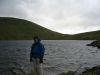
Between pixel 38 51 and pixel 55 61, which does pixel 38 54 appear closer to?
pixel 38 51

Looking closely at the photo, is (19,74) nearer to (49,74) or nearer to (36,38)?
(49,74)

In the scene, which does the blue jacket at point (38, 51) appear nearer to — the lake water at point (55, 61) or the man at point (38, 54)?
the man at point (38, 54)

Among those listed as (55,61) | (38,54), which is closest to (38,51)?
(38,54)

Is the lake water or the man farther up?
the man

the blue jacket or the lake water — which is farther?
the lake water

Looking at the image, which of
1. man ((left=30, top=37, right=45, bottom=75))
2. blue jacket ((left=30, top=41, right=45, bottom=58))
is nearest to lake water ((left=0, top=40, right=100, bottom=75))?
man ((left=30, top=37, right=45, bottom=75))

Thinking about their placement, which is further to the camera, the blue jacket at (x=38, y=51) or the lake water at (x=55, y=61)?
the lake water at (x=55, y=61)

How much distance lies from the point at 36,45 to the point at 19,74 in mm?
8555

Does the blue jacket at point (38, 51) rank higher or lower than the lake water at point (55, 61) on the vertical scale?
higher

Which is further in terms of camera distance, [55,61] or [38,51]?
[55,61]

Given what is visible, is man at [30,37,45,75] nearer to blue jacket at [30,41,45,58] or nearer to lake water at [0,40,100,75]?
blue jacket at [30,41,45,58]

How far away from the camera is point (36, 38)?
1817 centimetres

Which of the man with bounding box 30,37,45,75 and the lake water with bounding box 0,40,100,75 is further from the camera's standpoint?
the lake water with bounding box 0,40,100,75

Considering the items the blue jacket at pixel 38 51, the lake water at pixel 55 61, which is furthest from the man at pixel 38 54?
the lake water at pixel 55 61
